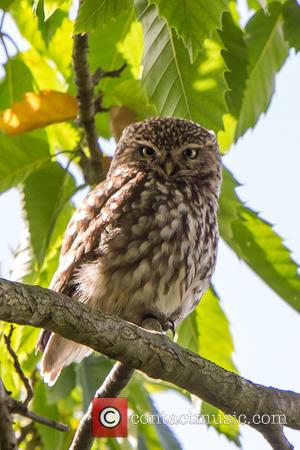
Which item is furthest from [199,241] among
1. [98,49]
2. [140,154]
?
[98,49]

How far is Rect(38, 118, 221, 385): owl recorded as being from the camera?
13.5 feet

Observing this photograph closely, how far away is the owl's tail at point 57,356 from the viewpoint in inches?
168

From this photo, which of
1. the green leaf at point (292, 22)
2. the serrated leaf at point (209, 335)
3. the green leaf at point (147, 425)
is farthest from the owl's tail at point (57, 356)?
the green leaf at point (292, 22)

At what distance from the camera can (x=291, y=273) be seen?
413 centimetres

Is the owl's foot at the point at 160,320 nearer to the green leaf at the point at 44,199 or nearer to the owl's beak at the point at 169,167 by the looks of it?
the green leaf at the point at 44,199

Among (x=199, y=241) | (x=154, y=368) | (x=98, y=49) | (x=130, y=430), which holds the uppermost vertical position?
(x=98, y=49)

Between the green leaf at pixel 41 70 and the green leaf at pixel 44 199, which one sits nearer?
the green leaf at pixel 44 199

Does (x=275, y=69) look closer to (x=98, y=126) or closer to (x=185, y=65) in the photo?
(x=98, y=126)

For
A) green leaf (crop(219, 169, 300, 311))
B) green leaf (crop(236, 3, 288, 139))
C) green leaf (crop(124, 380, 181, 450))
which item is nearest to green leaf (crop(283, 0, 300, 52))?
green leaf (crop(236, 3, 288, 139))

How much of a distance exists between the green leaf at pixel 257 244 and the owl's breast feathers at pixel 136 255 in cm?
18

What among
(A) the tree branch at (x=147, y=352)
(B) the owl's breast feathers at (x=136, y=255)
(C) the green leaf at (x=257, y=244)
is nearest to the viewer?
(A) the tree branch at (x=147, y=352)

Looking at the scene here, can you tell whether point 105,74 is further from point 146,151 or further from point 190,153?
point 190,153

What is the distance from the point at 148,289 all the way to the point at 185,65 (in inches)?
48.2

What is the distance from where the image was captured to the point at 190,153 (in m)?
4.82
